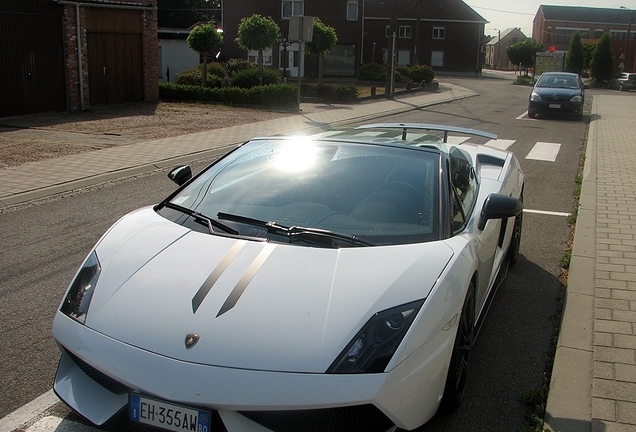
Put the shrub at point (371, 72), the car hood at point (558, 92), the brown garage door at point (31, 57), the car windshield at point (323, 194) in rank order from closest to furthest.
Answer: the car windshield at point (323, 194)
the brown garage door at point (31, 57)
the car hood at point (558, 92)
the shrub at point (371, 72)

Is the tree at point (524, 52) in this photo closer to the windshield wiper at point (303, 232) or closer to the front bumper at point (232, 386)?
the windshield wiper at point (303, 232)

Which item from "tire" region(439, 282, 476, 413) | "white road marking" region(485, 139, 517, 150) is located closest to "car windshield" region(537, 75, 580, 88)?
"white road marking" region(485, 139, 517, 150)

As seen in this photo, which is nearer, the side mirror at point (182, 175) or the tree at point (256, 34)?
the side mirror at point (182, 175)

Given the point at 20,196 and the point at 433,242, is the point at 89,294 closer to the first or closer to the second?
the point at 433,242

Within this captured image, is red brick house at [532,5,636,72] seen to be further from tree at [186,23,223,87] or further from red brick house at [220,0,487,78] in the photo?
tree at [186,23,223,87]

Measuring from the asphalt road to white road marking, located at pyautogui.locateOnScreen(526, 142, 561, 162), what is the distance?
2.60 meters

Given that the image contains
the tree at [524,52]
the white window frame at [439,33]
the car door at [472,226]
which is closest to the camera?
the car door at [472,226]

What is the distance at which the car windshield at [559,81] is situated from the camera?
77.4 feet

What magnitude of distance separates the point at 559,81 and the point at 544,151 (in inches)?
401

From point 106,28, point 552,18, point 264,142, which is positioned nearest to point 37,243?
point 264,142

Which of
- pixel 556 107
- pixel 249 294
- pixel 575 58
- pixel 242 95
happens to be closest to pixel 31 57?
pixel 242 95

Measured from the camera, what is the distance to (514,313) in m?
5.17

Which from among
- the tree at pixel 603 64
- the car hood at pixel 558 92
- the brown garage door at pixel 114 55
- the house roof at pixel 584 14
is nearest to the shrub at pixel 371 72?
the tree at pixel 603 64

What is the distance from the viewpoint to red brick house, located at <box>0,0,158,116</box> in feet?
58.8
